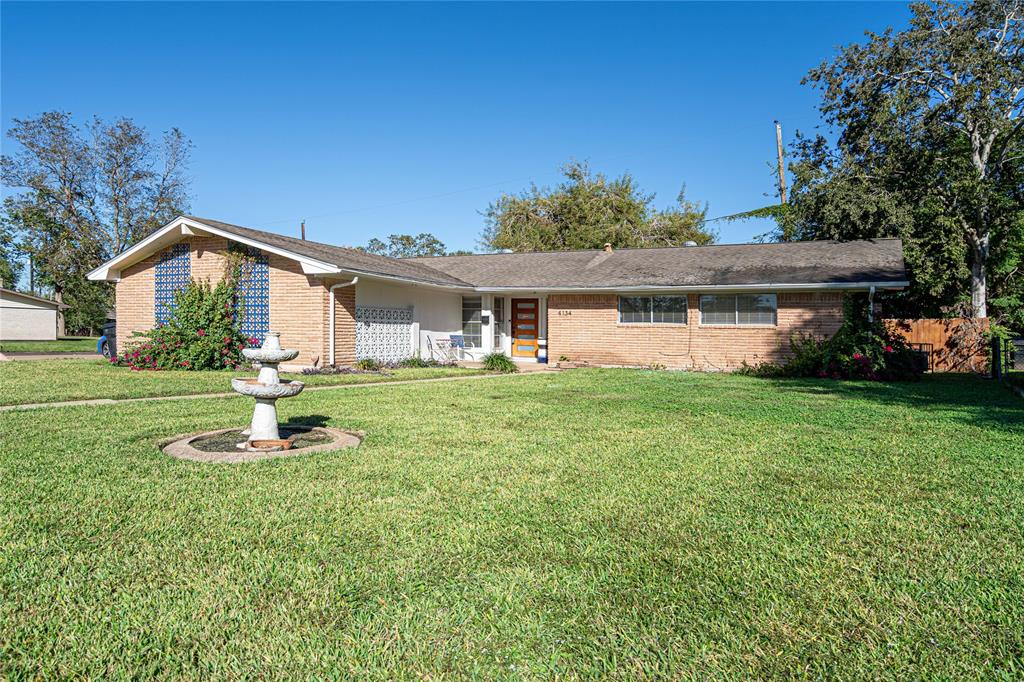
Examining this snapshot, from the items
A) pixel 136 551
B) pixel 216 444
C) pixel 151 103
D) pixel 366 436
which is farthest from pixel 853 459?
pixel 151 103

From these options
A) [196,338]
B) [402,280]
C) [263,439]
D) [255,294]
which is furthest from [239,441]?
[255,294]

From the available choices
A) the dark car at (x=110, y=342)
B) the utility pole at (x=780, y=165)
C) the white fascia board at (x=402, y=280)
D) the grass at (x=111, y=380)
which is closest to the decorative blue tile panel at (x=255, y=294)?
the grass at (x=111, y=380)

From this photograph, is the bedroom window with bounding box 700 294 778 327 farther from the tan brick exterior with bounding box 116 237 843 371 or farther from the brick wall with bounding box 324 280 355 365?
the brick wall with bounding box 324 280 355 365

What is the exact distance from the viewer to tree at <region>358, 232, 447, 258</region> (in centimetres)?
7638

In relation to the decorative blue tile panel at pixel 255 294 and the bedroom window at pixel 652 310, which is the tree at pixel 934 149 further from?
the decorative blue tile panel at pixel 255 294

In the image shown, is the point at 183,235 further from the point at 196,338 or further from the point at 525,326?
the point at 525,326

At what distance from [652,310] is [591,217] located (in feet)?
67.1

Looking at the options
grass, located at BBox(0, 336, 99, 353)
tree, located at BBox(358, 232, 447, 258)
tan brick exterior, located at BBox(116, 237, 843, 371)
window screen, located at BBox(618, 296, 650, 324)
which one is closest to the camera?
tan brick exterior, located at BBox(116, 237, 843, 371)

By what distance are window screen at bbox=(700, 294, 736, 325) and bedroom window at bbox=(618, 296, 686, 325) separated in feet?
1.75

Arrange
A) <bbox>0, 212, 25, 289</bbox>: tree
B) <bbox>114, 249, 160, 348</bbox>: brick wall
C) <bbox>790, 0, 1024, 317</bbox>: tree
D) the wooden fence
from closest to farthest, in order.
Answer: the wooden fence
<bbox>114, 249, 160, 348</bbox>: brick wall
<bbox>790, 0, 1024, 317</bbox>: tree
<bbox>0, 212, 25, 289</bbox>: tree

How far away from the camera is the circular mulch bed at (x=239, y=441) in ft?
17.7

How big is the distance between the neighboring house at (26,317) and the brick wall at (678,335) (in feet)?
101

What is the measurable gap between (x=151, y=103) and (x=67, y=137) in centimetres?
1821

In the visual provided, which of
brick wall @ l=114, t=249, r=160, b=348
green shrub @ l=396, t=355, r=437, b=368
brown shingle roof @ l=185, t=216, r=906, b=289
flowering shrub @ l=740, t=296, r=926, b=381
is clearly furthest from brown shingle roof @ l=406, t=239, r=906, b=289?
brick wall @ l=114, t=249, r=160, b=348
